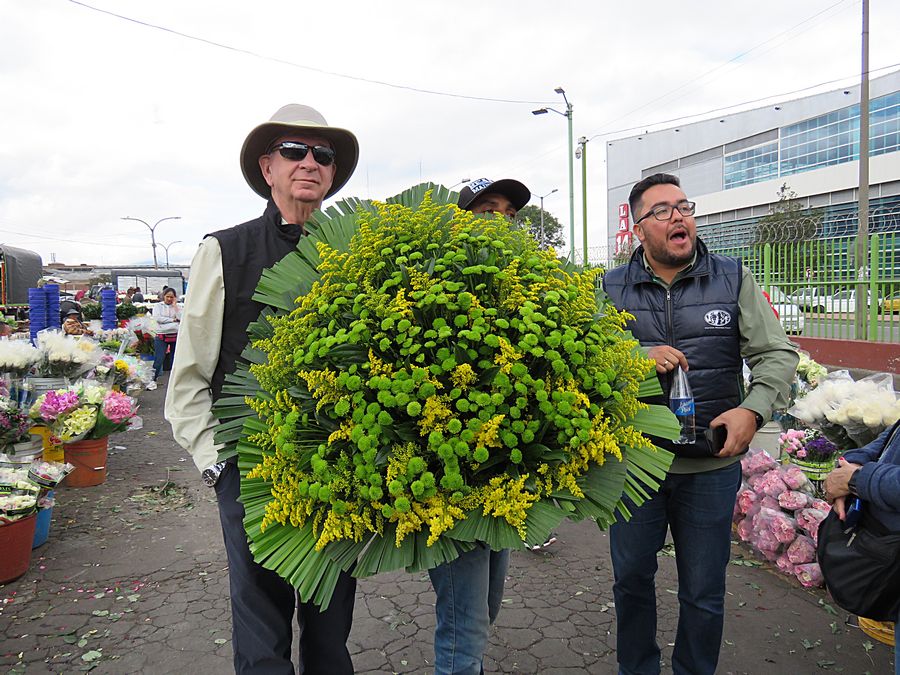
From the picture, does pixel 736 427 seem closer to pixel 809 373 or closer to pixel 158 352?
pixel 809 373

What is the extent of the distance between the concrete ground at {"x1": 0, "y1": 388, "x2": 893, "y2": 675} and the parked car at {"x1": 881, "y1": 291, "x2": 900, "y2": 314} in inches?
216

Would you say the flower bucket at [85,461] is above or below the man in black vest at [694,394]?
below

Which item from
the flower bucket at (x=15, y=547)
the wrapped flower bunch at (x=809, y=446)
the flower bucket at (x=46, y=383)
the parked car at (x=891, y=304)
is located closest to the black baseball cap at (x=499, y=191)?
the wrapped flower bunch at (x=809, y=446)

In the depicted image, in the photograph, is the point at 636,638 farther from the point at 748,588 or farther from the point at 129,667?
the point at 129,667

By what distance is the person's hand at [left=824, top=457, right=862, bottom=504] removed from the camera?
2.28 metres

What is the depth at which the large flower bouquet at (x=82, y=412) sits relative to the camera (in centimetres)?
550

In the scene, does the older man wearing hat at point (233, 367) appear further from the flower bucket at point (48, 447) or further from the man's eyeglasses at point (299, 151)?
the flower bucket at point (48, 447)

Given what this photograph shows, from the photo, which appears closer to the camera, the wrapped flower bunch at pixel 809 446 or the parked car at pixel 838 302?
the wrapped flower bunch at pixel 809 446

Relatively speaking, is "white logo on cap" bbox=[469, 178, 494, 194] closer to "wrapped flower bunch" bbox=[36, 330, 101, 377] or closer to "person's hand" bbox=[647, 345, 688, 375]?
"person's hand" bbox=[647, 345, 688, 375]

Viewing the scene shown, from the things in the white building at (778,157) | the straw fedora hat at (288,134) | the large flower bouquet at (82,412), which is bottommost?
the large flower bouquet at (82,412)

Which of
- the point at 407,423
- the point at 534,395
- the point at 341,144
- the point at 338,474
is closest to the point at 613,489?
the point at 534,395

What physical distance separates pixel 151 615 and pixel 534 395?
3.18 m

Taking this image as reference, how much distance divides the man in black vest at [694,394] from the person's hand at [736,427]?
6 centimetres

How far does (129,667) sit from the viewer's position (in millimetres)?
3047
